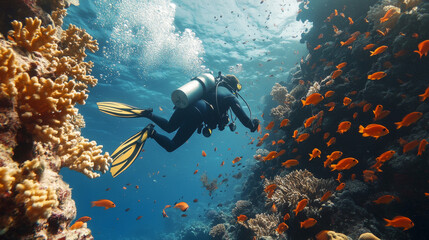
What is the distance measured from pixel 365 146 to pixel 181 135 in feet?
19.3

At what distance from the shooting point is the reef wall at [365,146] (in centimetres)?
459

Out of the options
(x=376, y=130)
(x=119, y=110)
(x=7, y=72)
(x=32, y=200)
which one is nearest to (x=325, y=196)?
(x=376, y=130)

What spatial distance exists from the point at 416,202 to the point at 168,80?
2318 centimetres

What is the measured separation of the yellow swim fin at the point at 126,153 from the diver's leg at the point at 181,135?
0.39 meters

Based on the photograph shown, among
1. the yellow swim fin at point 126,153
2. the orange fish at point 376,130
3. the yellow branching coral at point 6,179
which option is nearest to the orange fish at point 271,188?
the orange fish at point 376,130

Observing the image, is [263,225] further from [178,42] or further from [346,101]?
[178,42]

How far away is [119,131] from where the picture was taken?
1499 inches

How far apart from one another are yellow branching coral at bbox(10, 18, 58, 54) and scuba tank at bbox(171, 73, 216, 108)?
271cm

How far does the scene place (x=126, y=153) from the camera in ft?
15.7

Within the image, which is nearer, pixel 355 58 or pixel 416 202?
pixel 416 202

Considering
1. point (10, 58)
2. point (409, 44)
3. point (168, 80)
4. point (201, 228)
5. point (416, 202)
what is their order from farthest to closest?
1. point (168, 80)
2. point (201, 228)
3. point (409, 44)
4. point (416, 202)
5. point (10, 58)

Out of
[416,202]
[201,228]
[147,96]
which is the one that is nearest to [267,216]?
[416,202]

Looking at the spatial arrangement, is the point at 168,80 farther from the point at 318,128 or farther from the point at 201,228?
the point at 318,128

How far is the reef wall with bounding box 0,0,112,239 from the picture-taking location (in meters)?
1.56
